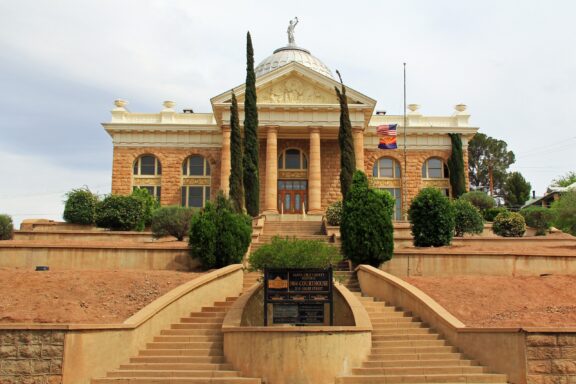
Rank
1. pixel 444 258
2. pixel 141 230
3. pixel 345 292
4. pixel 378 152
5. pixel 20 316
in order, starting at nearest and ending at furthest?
pixel 20 316
pixel 345 292
pixel 444 258
pixel 141 230
pixel 378 152

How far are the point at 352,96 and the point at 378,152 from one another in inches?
281

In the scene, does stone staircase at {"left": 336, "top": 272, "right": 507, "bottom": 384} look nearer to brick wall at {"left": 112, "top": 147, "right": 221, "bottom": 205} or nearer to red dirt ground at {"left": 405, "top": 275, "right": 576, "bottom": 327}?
red dirt ground at {"left": 405, "top": 275, "right": 576, "bottom": 327}

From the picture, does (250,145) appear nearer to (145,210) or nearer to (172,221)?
(145,210)

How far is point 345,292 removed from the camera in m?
15.5

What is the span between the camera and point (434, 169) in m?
48.2

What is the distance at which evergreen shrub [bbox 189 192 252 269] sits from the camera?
20047 mm

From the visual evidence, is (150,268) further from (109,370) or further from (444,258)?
(444,258)

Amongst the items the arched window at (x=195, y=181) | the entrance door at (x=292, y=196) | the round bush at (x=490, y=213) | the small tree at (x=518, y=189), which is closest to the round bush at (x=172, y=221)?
the entrance door at (x=292, y=196)

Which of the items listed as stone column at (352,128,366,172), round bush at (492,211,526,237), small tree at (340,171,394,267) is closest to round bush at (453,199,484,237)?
round bush at (492,211,526,237)

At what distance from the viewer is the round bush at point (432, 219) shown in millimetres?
24359

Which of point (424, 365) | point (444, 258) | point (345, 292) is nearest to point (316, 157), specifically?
point (444, 258)

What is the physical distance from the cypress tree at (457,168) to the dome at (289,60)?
16.8 metres

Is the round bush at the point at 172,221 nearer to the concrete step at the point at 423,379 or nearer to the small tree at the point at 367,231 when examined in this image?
the small tree at the point at 367,231

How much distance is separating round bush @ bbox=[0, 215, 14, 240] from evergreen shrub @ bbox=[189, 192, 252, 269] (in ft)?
36.3
